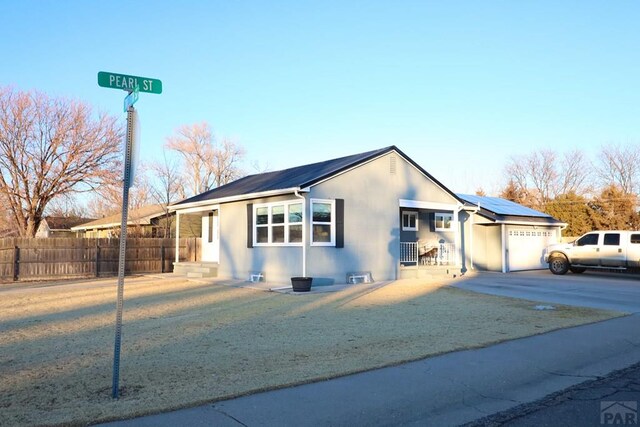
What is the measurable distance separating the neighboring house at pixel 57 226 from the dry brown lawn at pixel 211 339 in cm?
3408

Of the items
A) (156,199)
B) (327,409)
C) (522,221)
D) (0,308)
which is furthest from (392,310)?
(156,199)

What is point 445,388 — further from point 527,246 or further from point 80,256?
point 527,246

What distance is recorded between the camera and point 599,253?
2211 cm

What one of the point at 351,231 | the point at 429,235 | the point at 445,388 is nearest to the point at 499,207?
the point at 429,235

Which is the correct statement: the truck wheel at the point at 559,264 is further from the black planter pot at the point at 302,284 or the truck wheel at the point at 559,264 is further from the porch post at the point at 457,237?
the black planter pot at the point at 302,284

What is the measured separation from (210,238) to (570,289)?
1472 centimetres

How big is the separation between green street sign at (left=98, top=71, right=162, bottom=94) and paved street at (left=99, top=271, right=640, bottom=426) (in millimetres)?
3488

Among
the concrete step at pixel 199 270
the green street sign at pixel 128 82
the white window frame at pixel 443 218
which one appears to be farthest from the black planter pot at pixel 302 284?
the green street sign at pixel 128 82

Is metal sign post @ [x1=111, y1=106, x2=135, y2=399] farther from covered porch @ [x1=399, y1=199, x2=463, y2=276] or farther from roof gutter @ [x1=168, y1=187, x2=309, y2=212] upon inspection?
covered porch @ [x1=399, y1=199, x2=463, y2=276]

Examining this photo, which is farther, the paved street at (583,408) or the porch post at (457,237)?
the porch post at (457,237)

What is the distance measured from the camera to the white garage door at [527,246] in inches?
999

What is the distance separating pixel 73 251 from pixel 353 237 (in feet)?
41.9

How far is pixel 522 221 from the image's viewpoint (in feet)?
83.6
